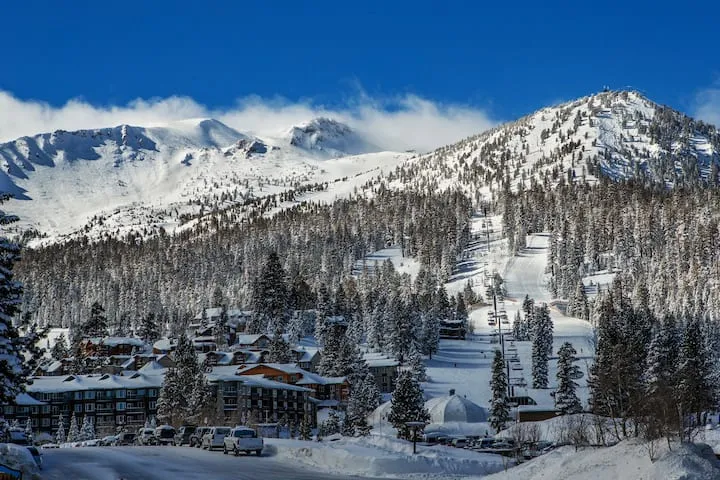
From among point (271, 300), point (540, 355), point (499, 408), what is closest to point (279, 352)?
point (271, 300)

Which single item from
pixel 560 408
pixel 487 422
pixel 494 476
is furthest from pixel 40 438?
pixel 494 476

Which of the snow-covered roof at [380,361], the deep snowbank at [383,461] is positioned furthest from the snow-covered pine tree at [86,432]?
the deep snowbank at [383,461]

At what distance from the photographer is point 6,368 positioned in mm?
30578

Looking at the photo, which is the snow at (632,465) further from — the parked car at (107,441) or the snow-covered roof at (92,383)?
the snow-covered roof at (92,383)

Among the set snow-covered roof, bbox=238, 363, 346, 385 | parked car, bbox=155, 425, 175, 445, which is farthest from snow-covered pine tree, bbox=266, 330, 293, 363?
parked car, bbox=155, 425, 175, 445

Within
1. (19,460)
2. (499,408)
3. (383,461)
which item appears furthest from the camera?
(499,408)

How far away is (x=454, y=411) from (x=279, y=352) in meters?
40.2

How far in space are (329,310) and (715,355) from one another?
63.5 metres

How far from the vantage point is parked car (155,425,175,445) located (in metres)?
61.7

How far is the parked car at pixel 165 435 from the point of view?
203 feet

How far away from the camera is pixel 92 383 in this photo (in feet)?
366

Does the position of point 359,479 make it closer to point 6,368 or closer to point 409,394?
point 6,368

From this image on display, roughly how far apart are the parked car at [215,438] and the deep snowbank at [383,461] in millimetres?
3898

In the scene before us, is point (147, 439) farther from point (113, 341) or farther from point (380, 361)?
point (113, 341)
